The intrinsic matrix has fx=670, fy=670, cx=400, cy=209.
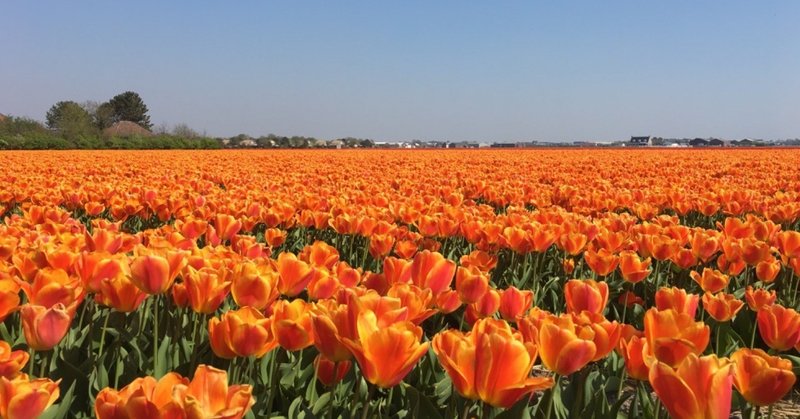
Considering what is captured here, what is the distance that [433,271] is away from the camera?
2234mm

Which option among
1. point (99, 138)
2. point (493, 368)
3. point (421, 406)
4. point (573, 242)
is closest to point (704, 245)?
point (573, 242)

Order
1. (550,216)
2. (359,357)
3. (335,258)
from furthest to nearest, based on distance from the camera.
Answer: (550,216), (335,258), (359,357)

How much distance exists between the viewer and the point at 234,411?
1051 mm

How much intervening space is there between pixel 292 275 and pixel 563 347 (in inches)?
40.7

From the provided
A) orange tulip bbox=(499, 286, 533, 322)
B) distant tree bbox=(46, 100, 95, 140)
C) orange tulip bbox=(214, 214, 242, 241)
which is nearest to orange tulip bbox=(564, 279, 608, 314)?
orange tulip bbox=(499, 286, 533, 322)

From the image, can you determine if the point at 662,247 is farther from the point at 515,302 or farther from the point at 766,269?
the point at 515,302

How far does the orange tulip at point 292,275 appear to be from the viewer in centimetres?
220

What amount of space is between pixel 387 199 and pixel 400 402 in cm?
362

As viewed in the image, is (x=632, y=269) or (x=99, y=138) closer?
(x=632, y=269)

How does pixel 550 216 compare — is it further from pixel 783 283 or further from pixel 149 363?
pixel 149 363

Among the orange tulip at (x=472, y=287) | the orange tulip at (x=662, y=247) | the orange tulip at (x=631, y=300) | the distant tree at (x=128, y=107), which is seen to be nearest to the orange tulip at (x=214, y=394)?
the orange tulip at (x=472, y=287)

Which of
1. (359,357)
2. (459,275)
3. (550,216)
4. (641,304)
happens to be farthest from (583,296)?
(550,216)

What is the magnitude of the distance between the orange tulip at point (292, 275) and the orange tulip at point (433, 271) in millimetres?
356

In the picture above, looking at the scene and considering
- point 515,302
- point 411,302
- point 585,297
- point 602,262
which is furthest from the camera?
point 602,262
